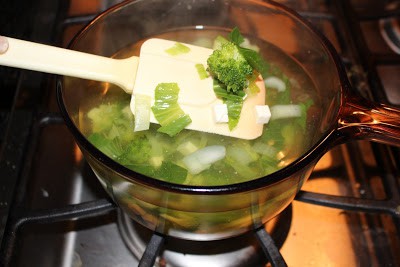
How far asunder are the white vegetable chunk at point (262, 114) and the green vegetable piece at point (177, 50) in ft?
0.66

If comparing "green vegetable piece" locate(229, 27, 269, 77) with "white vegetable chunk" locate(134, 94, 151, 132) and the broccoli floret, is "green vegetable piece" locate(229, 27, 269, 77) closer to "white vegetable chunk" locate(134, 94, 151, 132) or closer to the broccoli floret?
the broccoli floret

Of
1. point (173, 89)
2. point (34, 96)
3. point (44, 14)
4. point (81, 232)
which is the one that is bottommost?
point (81, 232)

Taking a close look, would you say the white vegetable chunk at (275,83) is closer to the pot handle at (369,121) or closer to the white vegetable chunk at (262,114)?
the white vegetable chunk at (262,114)

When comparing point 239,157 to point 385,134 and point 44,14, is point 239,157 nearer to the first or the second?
point 385,134

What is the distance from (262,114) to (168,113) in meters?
0.19

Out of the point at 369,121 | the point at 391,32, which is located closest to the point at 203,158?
the point at 369,121

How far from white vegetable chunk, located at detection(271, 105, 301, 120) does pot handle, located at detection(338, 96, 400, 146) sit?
20cm

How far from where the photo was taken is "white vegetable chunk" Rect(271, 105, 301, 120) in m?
0.95

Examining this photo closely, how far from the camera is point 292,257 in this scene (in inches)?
36.0

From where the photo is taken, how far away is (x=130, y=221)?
96cm

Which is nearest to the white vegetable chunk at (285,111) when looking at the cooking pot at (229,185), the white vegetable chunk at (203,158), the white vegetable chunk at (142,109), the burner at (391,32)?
the cooking pot at (229,185)

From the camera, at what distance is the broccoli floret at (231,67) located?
0.83 metres

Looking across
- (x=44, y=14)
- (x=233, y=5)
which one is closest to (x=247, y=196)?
(x=233, y=5)

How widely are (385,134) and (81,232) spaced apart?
65cm
